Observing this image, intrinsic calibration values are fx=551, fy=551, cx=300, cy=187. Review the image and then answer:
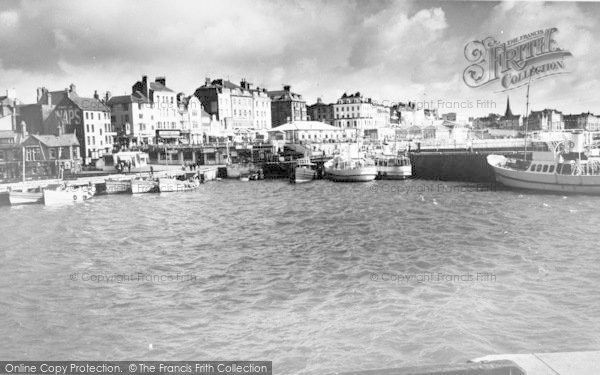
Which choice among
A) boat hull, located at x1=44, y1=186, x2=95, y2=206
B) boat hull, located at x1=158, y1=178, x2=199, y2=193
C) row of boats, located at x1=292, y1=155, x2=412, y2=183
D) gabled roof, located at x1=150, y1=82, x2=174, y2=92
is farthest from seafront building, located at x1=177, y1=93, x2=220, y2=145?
boat hull, located at x1=44, y1=186, x2=95, y2=206

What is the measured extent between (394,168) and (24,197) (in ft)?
91.6

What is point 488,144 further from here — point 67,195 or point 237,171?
point 67,195

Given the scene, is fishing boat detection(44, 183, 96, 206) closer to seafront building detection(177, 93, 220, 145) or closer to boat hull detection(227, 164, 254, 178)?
boat hull detection(227, 164, 254, 178)

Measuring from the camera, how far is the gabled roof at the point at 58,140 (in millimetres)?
45600

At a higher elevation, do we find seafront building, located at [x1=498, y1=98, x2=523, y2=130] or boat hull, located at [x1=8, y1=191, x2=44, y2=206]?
seafront building, located at [x1=498, y1=98, x2=523, y2=130]

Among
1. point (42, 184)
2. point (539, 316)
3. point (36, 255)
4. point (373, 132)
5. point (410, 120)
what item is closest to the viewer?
point (539, 316)

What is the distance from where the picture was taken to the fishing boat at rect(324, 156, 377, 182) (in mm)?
44438

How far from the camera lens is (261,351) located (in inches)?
382

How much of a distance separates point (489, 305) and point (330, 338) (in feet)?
12.1

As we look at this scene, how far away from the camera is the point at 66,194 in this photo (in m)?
34.3

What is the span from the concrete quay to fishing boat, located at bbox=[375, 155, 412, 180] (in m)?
40.3

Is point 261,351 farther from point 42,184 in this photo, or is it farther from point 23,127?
point 23,127

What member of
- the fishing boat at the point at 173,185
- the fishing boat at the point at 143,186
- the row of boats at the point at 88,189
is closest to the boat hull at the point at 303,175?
the row of boats at the point at 88,189

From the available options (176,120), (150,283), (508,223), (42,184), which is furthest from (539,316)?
(176,120)
